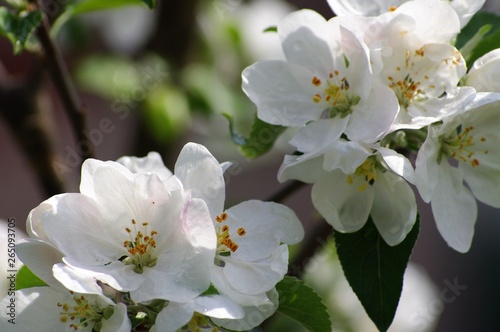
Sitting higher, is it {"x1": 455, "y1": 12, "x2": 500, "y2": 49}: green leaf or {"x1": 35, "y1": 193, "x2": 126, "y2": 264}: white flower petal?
{"x1": 35, "y1": 193, "x2": 126, "y2": 264}: white flower petal

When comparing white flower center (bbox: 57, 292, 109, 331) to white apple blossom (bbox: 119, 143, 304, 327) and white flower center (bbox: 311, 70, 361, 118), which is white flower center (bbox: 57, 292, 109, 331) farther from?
white flower center (bbox: 311, 70, 361, 118)

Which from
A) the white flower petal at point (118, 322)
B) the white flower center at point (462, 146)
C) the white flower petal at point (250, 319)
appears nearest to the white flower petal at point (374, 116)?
the white flower center at point (462, 146)

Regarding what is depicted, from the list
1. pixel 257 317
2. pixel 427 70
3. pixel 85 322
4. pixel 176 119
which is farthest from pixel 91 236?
pixel 176 119

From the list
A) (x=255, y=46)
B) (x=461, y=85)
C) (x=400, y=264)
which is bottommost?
(x=255, y=46)

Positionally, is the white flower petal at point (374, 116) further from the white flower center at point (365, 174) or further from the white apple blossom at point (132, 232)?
the white apple blossom at point (132, 232)

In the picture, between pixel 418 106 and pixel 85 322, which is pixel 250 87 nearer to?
pixel 418 106

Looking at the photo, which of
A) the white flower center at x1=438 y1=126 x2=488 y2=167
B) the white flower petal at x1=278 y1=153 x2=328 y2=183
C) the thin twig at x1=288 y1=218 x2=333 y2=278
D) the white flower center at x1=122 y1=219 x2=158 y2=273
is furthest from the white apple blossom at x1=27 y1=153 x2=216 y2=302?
the thin twig at x1=288 y1=218 x2=333 y2=278
